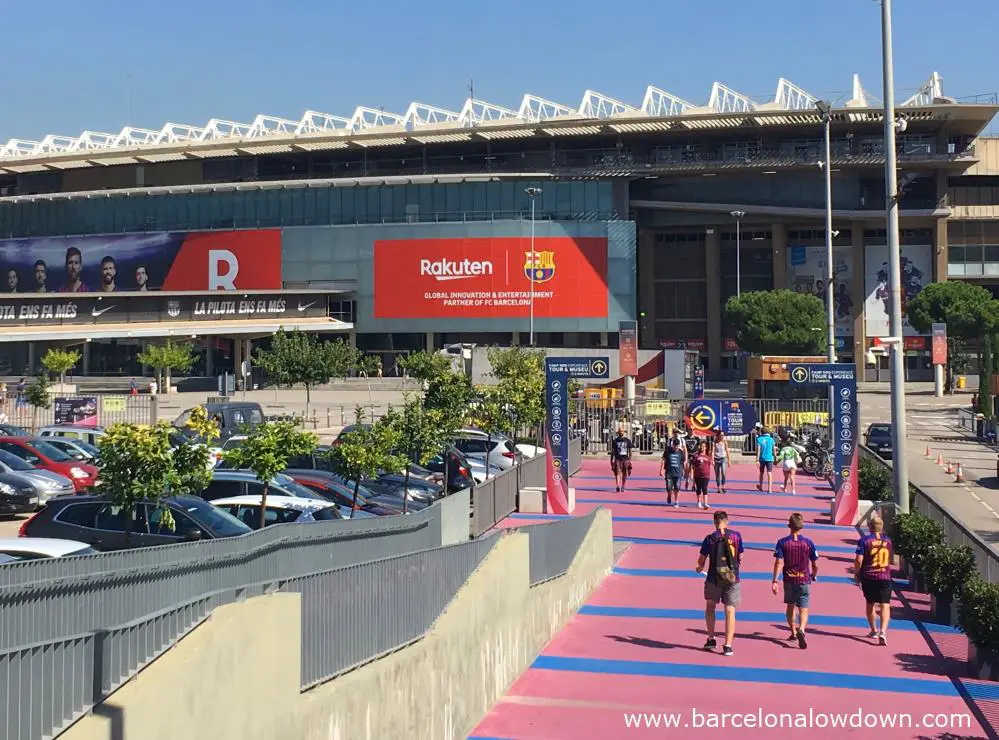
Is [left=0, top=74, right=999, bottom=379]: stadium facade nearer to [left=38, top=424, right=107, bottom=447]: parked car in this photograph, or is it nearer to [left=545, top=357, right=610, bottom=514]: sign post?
[left=38, top=424, right=107, bottom=447]: parked car

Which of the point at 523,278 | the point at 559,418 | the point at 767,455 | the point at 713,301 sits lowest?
the point at 767,455

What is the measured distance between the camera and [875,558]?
12.7 meters

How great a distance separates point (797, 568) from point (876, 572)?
988 millimetres

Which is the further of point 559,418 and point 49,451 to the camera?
point 49,451

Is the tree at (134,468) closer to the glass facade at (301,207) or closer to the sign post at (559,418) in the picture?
the sign post at (559,418)

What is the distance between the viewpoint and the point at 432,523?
15.3 meters

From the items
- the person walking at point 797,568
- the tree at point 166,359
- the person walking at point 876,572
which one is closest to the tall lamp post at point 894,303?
the person walking at point 876,572

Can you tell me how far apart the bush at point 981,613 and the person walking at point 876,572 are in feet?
3.22

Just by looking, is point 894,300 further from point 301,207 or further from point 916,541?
point 301,207

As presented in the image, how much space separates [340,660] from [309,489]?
11.2 meters

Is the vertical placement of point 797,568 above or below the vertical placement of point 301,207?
below

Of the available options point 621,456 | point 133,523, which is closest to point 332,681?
point 133,523

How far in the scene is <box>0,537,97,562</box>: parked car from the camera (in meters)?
10.4

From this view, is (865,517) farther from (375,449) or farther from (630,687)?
(630,687)
